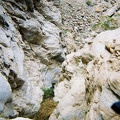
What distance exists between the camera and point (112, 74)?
5.73 metres

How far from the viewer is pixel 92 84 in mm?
6691

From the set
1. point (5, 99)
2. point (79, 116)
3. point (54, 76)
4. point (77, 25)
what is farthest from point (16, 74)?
point (77, 25)

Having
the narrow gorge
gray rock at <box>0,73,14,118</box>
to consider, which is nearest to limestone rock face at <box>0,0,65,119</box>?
the narrow gorge

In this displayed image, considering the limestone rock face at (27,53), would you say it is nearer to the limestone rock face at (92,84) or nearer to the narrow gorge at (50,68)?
the narrow gorge at (50,68)

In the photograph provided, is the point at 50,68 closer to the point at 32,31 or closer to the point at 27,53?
the point at 27,53

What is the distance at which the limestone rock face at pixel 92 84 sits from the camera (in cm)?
538

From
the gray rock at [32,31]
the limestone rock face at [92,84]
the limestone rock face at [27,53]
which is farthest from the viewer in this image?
the gray rock at [32,31]

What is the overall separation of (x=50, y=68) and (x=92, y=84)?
201 inches

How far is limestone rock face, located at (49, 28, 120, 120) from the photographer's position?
17.7 ft

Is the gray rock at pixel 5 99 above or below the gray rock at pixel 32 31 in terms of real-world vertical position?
below

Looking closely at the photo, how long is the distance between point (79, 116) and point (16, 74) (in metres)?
2.63

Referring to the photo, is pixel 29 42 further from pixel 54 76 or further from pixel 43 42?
pixel 54 76

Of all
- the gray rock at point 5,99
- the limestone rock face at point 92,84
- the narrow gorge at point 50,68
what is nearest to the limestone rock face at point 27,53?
the narrow gorge at point 50,68

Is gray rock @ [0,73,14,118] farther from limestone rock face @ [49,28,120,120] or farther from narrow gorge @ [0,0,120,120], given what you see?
limestone rock face @ [49,28,120,120]
